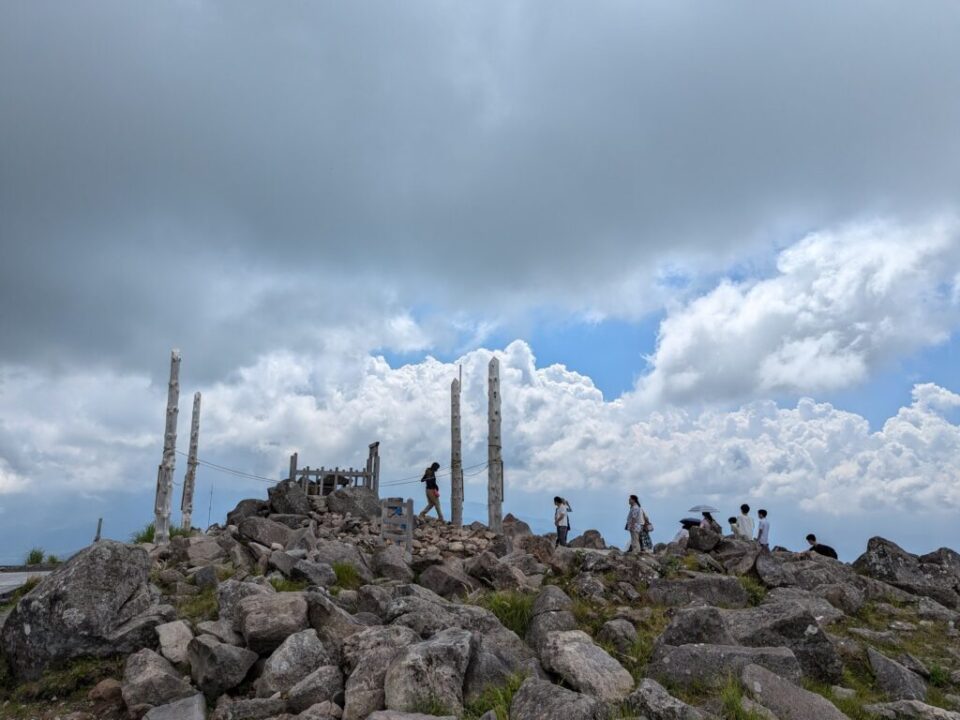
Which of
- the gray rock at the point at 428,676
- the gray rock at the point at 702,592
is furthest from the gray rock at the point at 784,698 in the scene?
the gray rock at the point at 702,592

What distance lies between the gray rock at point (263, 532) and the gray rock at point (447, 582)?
5.13 metres

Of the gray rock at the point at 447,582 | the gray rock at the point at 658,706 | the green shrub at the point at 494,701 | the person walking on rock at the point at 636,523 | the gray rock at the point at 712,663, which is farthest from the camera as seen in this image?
the person walking on rock at the point at 636,523

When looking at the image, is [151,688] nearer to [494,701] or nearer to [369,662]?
[369,662]

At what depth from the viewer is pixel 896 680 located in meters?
12.1

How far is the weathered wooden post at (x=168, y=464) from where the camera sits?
25.9m

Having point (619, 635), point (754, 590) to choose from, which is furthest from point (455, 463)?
point (619, 635)

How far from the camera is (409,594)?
14242mm

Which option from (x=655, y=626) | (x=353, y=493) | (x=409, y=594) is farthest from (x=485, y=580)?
(x=353, y=493)

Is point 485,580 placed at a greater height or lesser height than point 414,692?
greater

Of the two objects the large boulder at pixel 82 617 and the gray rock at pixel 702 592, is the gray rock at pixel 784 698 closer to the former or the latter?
the gray rock at pixel 702 592

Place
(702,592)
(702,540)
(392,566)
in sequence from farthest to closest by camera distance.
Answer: (702,540)
(392,566)
(702,592)

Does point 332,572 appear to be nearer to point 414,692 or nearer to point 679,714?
point 414,692

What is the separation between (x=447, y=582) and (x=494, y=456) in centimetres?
1081

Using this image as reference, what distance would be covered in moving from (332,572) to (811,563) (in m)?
12.7
